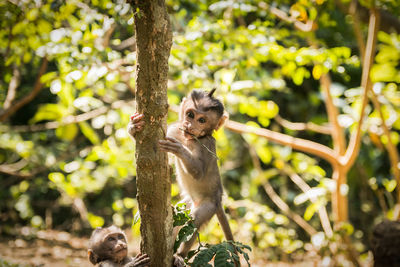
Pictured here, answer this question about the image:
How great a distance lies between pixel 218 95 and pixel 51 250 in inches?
191

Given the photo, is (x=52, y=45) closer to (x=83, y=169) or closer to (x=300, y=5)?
(x=83, y=169)

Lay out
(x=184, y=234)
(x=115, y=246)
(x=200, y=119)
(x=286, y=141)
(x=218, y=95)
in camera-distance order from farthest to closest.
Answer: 1. (x=286, y=141)
2. (x=218, y=95)
3. (x=200, y=119)
4. (x=115, y=246)
5. (x=184, y=234)

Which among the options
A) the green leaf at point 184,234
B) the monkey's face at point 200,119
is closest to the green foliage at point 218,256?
the green leaf at point 184,234

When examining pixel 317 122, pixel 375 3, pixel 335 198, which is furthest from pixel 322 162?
pixel 375 3

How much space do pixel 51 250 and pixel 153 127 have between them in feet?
19.9

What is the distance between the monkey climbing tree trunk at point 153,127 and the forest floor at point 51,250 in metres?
4.55

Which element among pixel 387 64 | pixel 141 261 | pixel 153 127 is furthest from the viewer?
pixel 387 64

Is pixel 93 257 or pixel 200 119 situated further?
pixel 200 119

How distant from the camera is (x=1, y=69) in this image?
14.4 ft

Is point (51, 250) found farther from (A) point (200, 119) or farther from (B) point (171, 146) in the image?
(B) point (171, 146)

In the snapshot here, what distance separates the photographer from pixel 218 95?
4.95 m

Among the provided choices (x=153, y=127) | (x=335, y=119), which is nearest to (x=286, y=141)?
(x=335, y=119)

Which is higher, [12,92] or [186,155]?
[12,92]

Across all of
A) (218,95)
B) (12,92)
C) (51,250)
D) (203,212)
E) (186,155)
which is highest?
(12,92)
